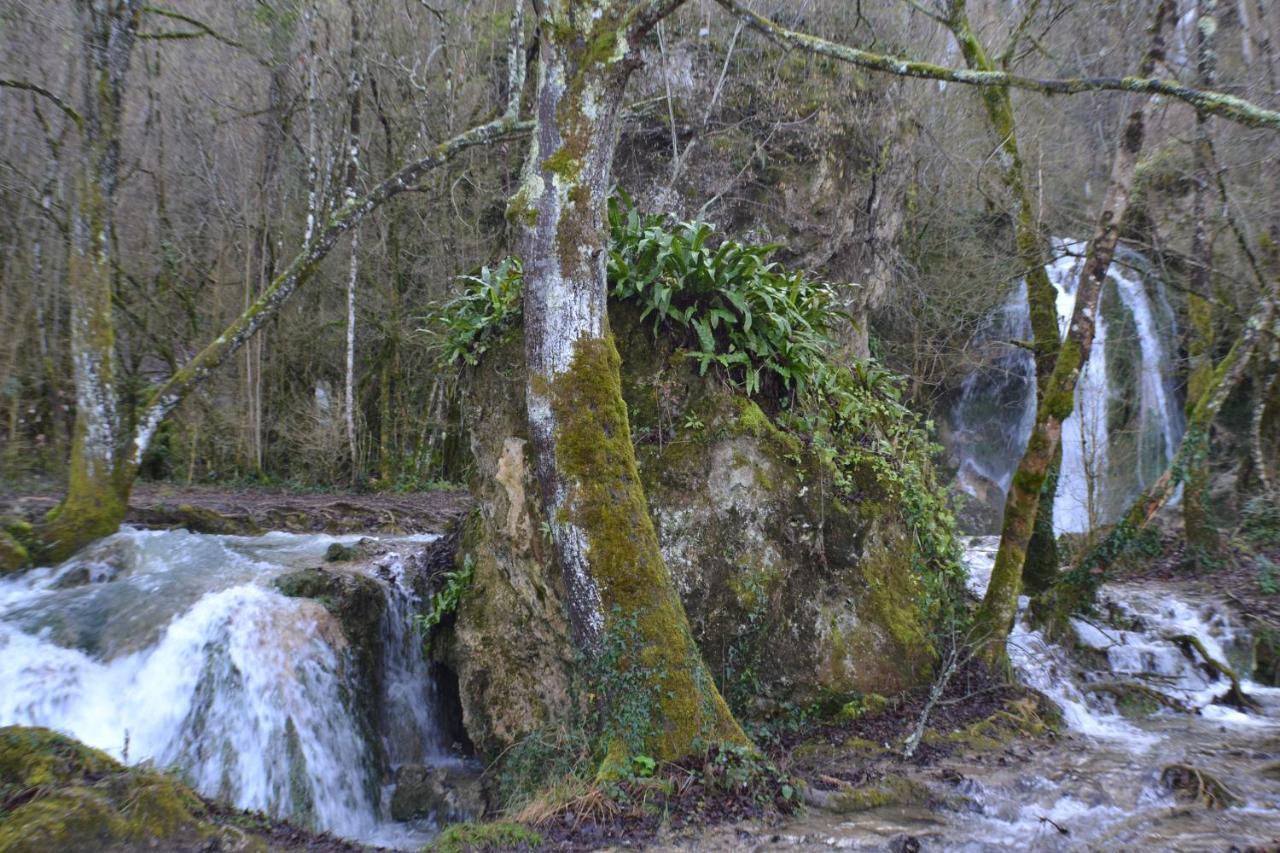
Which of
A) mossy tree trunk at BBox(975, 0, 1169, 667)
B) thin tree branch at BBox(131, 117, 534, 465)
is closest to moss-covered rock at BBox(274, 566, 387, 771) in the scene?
thin tree branch at BBox(131, 117, 534, 465)

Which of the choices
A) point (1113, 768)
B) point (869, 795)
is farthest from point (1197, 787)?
point (869, 795)

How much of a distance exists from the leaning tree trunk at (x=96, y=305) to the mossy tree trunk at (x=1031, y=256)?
29.3ft

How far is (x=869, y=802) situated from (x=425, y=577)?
4922 millimetres

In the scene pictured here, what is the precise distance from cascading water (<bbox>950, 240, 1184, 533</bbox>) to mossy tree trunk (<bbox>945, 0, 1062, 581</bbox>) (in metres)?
4.90


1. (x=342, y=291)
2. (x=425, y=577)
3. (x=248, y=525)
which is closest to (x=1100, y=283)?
(x=425, y=577)

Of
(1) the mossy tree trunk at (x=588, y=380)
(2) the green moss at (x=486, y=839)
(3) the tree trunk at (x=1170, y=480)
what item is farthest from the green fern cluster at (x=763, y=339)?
(2) the green moss at (x=486, y=839)

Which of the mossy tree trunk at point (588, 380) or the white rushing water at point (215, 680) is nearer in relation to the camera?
the mossy tree trunk at point (588, 380)

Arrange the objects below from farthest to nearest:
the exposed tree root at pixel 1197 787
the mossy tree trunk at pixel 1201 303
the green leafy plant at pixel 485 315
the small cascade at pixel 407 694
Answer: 1. the mossy tree trunk at pixel 1201 303
2. the small cascade at pixel 407 694
3. the green leafy plant at pixel 485 315
4. the exposed tree root at pixel 1197 787

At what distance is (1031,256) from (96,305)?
33.1ft

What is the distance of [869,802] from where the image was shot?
486 centimetres

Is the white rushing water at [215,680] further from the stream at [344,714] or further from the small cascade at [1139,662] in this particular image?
the small cascade at [1139,662]

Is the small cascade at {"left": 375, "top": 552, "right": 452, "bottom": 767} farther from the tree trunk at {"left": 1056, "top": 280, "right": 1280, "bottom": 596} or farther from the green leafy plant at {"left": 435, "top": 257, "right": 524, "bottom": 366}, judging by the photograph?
the tree trunk at {"left": 1056, "top": 280, "right": 1280, "bottom": 596}

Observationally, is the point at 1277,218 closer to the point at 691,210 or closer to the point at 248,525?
the point at 691,210

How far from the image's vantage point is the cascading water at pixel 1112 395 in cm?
1492
